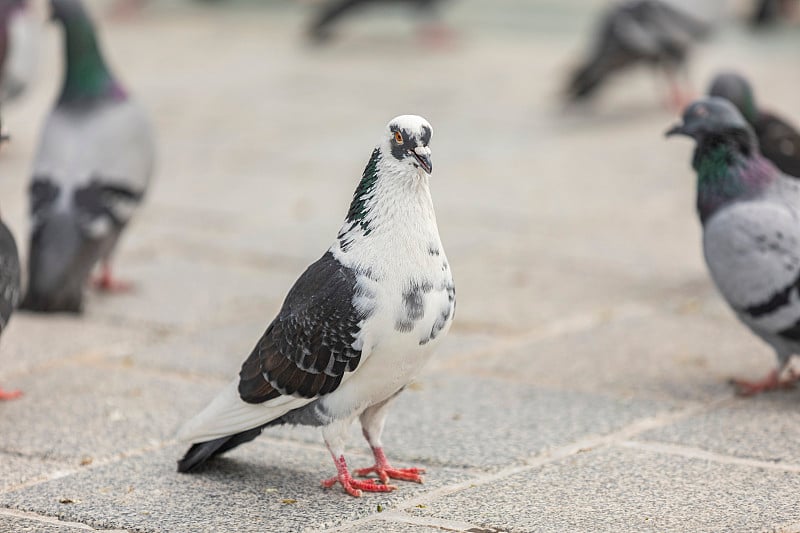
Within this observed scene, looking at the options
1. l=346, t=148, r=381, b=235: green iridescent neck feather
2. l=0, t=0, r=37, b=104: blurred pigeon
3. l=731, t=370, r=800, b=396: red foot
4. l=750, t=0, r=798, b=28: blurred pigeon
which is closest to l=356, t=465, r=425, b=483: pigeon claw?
l=346, t=148, r=381, b=235: green iridescent neck feather

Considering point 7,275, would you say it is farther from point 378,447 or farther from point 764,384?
point 764,384

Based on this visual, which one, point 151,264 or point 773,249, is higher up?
point 773,249

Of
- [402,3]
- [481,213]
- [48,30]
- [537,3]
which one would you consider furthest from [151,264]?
[537,3]

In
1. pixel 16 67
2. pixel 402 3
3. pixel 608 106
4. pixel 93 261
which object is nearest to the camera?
pixel 93 261

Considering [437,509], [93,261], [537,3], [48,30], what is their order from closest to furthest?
[437,509], [93,261], [48,30], [537,3]

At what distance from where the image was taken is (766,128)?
6.80 metres

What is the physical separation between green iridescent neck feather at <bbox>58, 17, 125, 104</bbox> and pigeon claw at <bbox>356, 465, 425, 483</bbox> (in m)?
3.49

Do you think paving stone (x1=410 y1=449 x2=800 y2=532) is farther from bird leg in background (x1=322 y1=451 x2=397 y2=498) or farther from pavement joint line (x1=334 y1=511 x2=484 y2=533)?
bird leg in background (x1=322 y1=451 x2=397 y2=498)

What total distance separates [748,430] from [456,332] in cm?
185

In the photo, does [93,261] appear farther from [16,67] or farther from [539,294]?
[16,67]

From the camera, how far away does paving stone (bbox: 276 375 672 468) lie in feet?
15.7

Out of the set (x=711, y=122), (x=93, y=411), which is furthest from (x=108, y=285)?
(x=711, y=122)

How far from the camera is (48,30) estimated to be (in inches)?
615

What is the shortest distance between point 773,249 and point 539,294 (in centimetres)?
195
